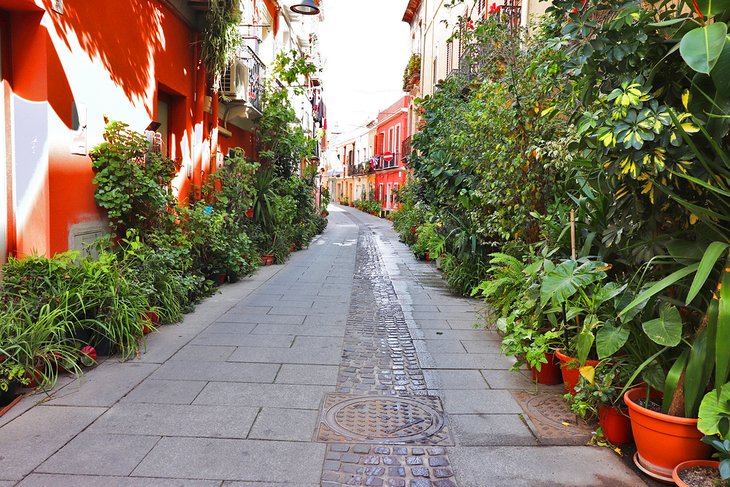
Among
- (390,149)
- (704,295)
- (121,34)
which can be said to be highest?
(390,149)

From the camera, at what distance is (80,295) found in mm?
4312

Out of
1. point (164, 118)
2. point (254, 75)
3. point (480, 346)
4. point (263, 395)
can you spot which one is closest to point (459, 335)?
point (480, 346)

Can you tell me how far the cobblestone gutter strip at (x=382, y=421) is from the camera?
9.63 feet

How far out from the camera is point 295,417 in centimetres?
362

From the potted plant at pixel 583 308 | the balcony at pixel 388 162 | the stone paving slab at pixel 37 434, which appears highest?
the balcony at pixel 388 162

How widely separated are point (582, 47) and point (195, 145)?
6746mm

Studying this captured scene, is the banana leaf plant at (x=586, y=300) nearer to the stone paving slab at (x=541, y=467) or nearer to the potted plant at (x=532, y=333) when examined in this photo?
the potted plant at (x=532, y=333)

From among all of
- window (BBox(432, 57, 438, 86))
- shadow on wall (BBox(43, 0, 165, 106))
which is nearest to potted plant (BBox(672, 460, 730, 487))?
shadow on wall (BBox(43, 0, 165, 106))

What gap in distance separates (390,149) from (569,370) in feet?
108

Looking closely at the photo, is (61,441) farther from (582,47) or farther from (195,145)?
(195,145)

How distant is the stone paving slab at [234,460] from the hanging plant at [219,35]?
6.57 metres

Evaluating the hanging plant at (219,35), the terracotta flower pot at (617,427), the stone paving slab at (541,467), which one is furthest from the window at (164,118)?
the terracotta flower pot at (617,427)

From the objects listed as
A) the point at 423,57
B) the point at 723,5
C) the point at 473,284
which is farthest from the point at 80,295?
the point at 423,57

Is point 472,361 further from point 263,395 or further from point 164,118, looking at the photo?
point 164,118
